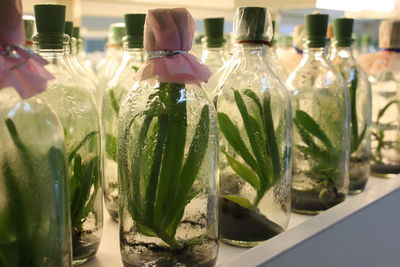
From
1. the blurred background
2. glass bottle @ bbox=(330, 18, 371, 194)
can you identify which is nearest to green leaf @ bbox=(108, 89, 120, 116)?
the blurred background

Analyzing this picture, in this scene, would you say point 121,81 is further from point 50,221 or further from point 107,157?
point 50,221

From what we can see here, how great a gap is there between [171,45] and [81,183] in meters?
0.17

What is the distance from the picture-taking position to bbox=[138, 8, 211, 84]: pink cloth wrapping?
46 centimetres

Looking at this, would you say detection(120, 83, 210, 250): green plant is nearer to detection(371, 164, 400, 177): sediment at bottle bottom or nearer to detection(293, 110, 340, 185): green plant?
detection(293, 110, 340, 185): green plant

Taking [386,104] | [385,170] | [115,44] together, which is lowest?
[385,170]

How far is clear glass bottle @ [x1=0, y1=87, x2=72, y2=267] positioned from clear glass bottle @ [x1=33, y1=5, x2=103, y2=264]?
0.33 feet

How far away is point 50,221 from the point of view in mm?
408

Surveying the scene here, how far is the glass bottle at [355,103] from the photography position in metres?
0.82

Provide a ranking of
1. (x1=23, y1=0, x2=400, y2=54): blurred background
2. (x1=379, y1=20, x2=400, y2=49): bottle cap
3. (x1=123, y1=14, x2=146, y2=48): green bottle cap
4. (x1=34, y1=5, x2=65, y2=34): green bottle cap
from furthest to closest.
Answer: (x1=379, y1=20, x2=400, y2=49): bottle cap
(x1=23, y1=0, x2=400, y2=54): blurred background
(x1=123, y1=14, x2=146, y2=48): green bottle cap
(x1=34, y1=5, x2=65, y2=34): green bottle cap

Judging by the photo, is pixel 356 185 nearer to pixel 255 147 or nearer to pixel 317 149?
pixel 317 149

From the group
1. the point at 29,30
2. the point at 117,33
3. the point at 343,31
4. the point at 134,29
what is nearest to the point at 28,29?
the point at 29,30

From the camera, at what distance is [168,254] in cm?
49

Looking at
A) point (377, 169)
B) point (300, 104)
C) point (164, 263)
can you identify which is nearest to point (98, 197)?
point (164, 263)

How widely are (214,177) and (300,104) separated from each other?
0.27 meters
